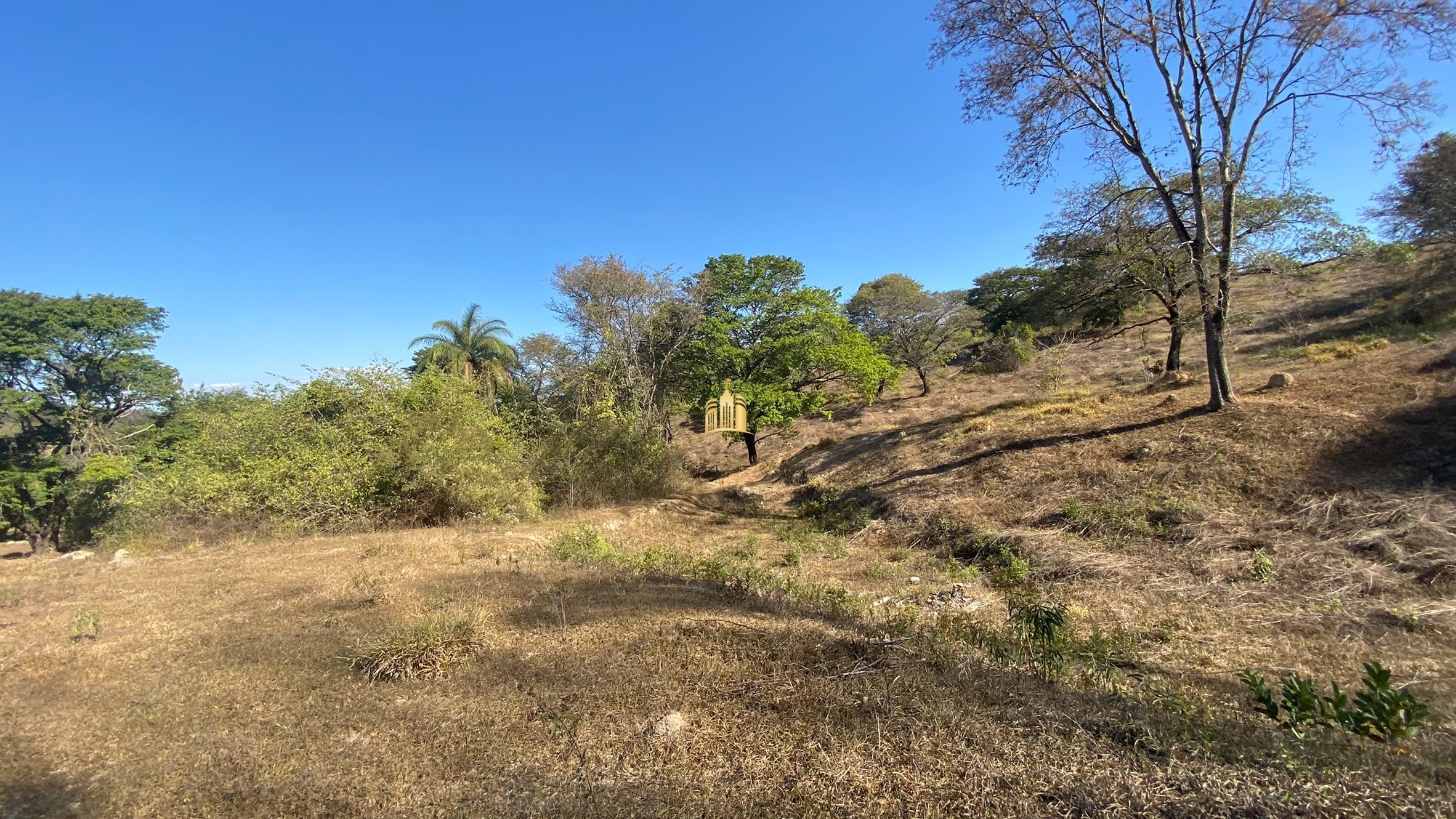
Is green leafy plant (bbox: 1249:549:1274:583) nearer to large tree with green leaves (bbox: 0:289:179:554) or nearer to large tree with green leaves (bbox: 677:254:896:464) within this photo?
large tree with green leaves (bbox: 677:254:896:464)

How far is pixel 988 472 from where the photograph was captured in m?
10.2

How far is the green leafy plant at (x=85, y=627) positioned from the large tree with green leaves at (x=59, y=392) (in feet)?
72.0

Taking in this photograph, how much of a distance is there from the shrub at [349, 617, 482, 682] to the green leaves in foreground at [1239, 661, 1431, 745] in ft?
15.7

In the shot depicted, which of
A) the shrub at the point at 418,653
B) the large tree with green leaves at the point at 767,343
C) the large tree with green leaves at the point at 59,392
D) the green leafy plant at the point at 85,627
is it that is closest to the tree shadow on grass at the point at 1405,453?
the shrub at the point at 418,653

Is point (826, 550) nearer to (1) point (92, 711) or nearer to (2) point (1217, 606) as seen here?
(2) point (1217, 606)

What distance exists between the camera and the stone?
9.57ft

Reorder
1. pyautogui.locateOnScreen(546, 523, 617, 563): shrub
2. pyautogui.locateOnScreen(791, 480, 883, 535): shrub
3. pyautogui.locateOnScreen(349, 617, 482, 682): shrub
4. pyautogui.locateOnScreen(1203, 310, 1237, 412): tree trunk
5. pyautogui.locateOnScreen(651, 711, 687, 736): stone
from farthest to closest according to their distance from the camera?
pyautogui.locateOnScreen(791, 480, 883, 535): shrub, pyautogui.locateOnScreen(1203, 310, 1237, 412): tree trunk, pyautogui.locateOnScreen(546, 523, 617, 563): shrub, pyautogui.locateOnScreen(349, 617, 482, 682): shrub, pyautogui.locateOnScreen(651, 711, 687, 736): stone

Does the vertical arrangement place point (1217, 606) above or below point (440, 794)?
below

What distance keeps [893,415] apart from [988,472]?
11143 mm

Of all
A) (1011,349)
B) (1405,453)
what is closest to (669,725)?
(1405,453)

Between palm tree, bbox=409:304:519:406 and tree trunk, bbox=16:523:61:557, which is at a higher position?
palm tree, bbox=409:304:519:406

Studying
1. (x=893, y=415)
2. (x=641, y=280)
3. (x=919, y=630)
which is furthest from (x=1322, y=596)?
(x=893, y=415)

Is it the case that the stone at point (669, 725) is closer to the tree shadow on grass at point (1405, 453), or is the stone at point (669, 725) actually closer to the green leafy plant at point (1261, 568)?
the green leafy plant at point (1261, 568)

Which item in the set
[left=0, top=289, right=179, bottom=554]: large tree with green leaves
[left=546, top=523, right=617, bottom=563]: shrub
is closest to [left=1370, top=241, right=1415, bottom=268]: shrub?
[left=546, top=523, right=617, bottom=563]: shrub
